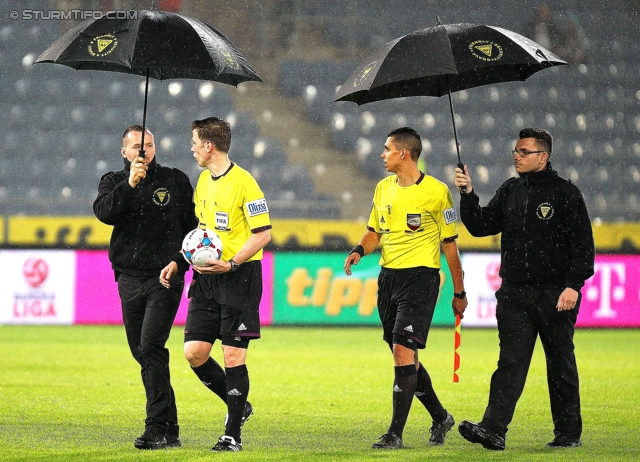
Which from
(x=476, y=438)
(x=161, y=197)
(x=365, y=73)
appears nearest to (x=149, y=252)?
(x=161, y=197)

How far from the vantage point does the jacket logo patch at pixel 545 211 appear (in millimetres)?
6113

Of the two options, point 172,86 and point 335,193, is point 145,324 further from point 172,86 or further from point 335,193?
point 172,86

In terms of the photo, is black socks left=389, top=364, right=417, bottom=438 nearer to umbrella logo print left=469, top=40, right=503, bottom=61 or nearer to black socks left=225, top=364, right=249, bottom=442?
black socks left=225, top=364, right=249, bottom=442

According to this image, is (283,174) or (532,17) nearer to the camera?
(283,174)

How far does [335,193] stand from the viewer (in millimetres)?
18281

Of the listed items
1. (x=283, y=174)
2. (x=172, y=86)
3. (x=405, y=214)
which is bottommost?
(x=405, y=214)

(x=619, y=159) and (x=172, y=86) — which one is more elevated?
(x=172, y=86)

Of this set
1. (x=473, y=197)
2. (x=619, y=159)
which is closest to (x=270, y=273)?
(x=619, y=159)

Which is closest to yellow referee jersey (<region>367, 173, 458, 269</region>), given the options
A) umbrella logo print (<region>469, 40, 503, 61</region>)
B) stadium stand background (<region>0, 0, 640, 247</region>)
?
umbrella logo print (<region>469, 40, 503, 61</region>)

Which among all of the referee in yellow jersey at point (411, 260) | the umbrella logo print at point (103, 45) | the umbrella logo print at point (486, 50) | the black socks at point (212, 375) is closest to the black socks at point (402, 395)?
the referee in yellow jersey at point (411, 260)

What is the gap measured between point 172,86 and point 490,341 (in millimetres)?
8612

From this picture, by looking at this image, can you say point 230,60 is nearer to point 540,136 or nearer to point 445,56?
point 445,56

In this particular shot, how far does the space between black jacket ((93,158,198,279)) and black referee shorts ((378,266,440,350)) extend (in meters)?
1.24

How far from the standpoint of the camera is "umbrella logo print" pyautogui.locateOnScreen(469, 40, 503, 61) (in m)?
5.86
